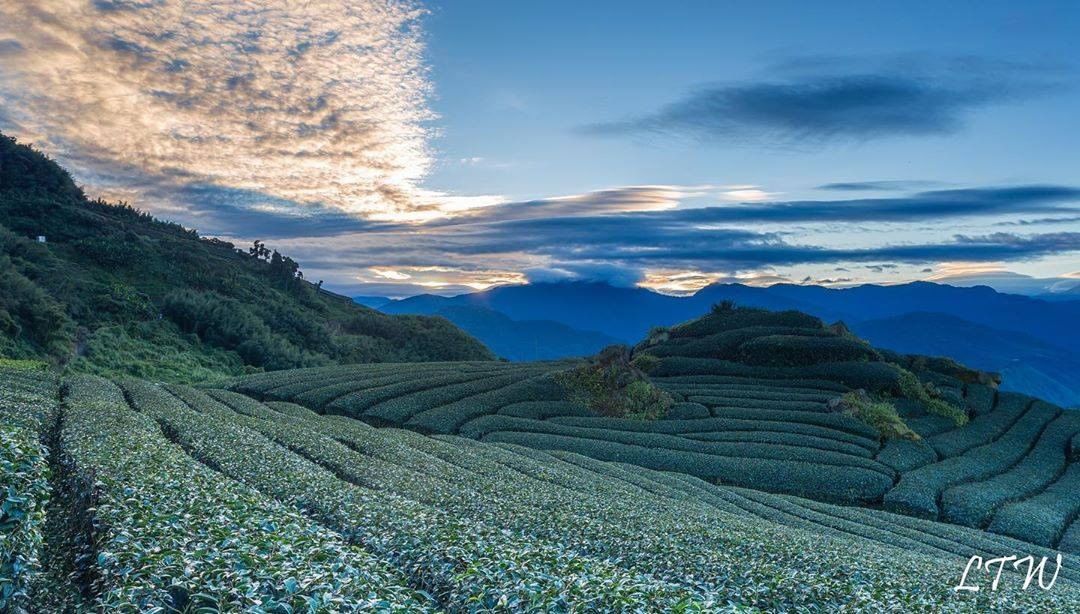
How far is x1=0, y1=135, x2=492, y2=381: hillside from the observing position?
68.0m

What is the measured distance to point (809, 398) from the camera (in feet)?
197

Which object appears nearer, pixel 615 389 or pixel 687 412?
pixel 687 412

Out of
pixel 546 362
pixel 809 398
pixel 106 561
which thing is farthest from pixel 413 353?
pixel 106 561

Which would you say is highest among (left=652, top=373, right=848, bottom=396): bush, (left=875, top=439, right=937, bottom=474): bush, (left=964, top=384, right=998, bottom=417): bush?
(left=652, top=373, right=848, bottom=396): bush

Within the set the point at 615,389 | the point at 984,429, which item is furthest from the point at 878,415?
the point at 615,389

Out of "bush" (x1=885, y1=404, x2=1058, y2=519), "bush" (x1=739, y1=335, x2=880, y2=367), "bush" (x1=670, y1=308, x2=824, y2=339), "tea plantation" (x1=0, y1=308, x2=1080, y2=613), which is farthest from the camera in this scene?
"bush" (x1=670, y1=308, x2=824, y2=339)

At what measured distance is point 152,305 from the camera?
287ft

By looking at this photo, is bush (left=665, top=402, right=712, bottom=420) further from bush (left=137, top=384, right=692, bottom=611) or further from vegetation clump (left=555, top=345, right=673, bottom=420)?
bush (left=137, top=384, right=692, bottom=611)

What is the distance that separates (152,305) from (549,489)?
3165 inches

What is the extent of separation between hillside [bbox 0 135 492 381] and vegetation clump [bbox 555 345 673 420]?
140ft

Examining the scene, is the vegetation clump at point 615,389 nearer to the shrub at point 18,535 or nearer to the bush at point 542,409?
the bush at point 542,409

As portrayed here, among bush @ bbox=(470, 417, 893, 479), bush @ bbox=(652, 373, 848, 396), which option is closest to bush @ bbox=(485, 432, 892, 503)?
bush @ bbox=(470, 417, 893, 479)

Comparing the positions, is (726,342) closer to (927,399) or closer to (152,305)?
(927,399)

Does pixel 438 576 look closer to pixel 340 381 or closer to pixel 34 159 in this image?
pixel 340 381
